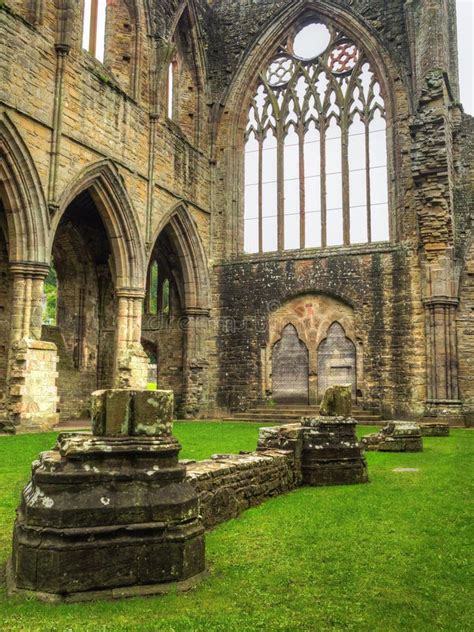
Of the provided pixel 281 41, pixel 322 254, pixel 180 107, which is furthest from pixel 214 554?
pixel 281 41

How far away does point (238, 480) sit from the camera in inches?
177

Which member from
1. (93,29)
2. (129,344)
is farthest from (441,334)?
(93,29)

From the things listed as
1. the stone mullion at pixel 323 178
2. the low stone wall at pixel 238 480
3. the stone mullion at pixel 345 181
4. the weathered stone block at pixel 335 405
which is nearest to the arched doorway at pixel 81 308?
the stone mullion at pixel 323 178

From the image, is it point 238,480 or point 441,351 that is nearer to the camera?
point 238,480

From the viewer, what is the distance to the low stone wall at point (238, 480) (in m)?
4.02

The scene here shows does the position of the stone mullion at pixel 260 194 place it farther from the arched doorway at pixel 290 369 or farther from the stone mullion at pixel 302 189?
the arched doorway at pixel 290 369

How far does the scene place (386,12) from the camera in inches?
646

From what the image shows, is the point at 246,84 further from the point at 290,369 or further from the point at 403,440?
the point at 403,440

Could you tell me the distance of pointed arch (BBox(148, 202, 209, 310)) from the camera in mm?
16359

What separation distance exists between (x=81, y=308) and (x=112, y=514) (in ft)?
47.1

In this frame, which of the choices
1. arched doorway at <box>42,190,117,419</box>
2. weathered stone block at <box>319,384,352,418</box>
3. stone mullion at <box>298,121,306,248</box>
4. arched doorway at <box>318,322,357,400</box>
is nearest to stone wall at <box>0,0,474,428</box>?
arched doorway at <box>42,190,117,419</box>

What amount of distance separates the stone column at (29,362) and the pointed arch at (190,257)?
5.43 meters

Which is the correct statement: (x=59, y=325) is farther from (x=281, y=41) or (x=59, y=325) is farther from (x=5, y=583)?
(x=5, y=583)

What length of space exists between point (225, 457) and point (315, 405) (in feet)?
35.9
